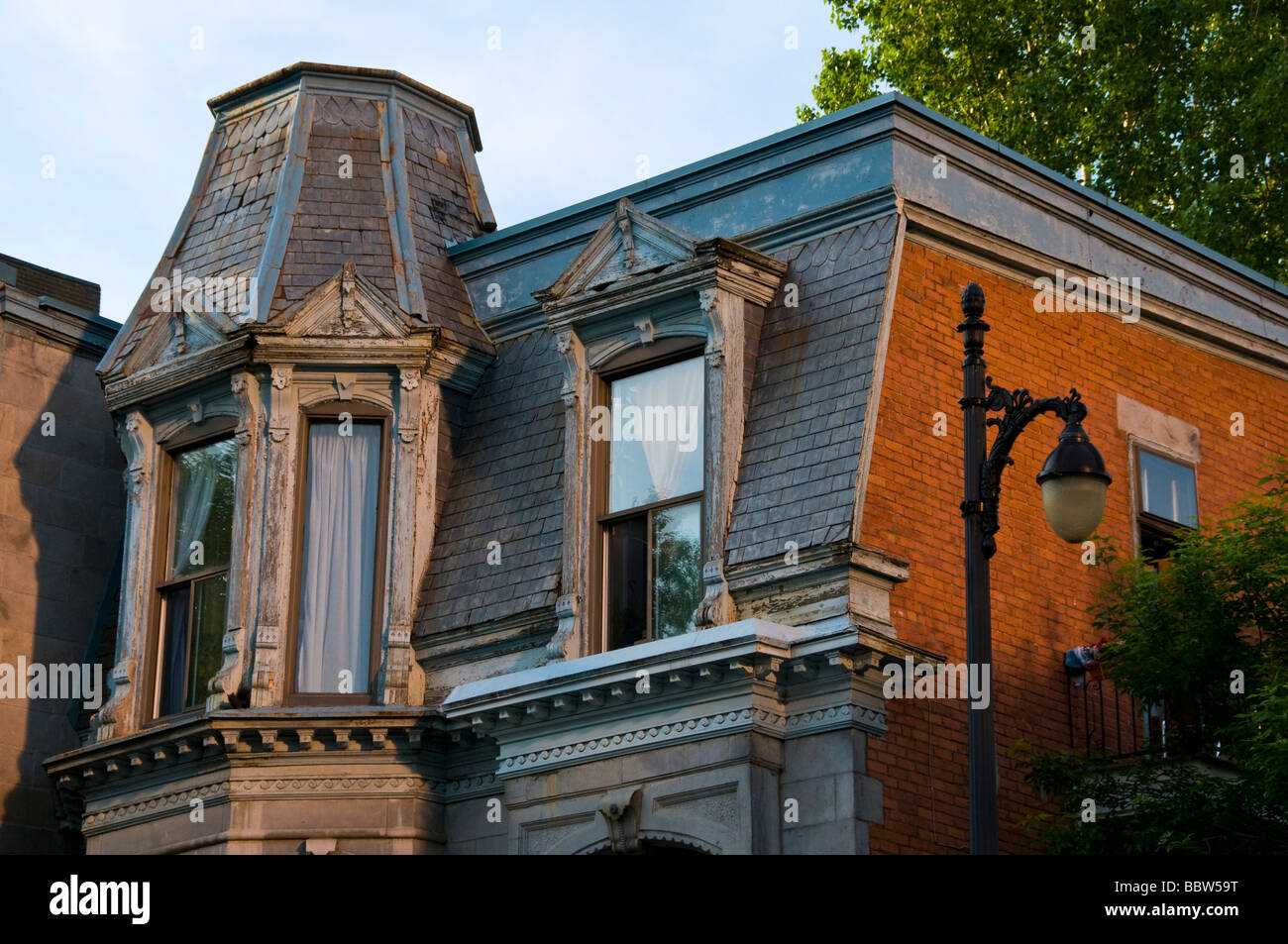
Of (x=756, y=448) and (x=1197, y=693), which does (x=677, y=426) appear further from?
(x=1197, y=693)

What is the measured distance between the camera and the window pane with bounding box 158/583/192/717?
66.4ft

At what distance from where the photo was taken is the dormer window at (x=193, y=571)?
20141 millimetres

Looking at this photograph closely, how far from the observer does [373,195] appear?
21406mm

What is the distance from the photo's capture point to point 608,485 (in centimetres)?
1903

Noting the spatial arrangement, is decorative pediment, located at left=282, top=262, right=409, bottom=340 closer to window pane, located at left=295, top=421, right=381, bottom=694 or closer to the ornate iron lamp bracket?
window pane, located at left=295, top=421, right=381, bottom=694

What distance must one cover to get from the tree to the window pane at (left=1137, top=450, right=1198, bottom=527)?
12.1 metres

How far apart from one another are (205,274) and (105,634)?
3912 millimetres

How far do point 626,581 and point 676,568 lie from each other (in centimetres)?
51

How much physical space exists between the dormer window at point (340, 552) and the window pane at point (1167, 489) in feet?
23.4

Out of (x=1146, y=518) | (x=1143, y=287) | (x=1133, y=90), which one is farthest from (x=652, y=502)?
(x=1133, y=90)

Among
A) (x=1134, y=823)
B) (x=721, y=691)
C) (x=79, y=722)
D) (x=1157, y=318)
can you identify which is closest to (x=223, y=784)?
(x=79, y=722)

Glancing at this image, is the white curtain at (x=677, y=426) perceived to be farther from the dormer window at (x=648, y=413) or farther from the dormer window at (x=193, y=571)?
the dormer window at (x=193, y=571)

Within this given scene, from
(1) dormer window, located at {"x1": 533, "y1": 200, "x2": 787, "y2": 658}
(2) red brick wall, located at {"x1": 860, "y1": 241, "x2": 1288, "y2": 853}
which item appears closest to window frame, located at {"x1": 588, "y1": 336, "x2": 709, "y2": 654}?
(1) dormer window, located at {"x1": 533, "y1": 200, "x2": 787, "y2": 658}

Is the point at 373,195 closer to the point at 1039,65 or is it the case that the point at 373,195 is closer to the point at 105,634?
the point at 105,634
